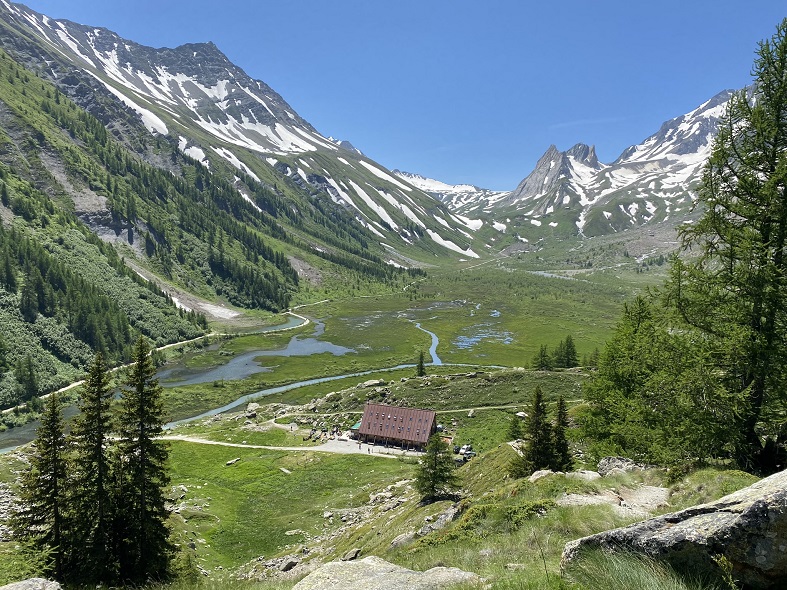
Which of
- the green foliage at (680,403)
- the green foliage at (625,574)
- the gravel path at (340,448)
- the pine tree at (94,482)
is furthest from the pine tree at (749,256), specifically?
the gravel path at (340,448)

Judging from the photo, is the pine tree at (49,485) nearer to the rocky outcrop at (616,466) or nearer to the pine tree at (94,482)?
the pine tree at (94,482)

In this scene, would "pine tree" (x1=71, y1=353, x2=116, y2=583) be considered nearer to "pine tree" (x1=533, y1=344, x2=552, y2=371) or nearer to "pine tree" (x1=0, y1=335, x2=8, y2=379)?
"pine tree" (x1=533, y1=344, x2=552, y2=371)

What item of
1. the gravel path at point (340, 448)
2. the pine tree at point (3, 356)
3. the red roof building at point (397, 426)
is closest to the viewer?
the gravel path at point (340, 448)

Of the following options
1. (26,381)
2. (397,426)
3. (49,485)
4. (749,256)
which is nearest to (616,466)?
(749,256)

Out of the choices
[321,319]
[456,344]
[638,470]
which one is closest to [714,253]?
[638,470]

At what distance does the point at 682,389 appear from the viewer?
42.7 feet

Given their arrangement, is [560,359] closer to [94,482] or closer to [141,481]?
[141,481]

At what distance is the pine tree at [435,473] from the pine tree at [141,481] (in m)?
17.1

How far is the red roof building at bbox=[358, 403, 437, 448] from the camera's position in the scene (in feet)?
222

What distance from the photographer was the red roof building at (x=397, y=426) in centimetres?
6769

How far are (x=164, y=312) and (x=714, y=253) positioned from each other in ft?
555

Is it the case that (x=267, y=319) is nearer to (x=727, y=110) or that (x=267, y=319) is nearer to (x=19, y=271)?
(x=19, y=271)

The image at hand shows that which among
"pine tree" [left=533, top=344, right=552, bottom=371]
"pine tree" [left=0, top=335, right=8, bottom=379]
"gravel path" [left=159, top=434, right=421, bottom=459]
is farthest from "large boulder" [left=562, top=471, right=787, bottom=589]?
"pine tree" [left=0, top=335, right=8, bottom=379]

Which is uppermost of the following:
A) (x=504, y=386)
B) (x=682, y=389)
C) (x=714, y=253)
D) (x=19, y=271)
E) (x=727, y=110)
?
(x=19, y=271)
